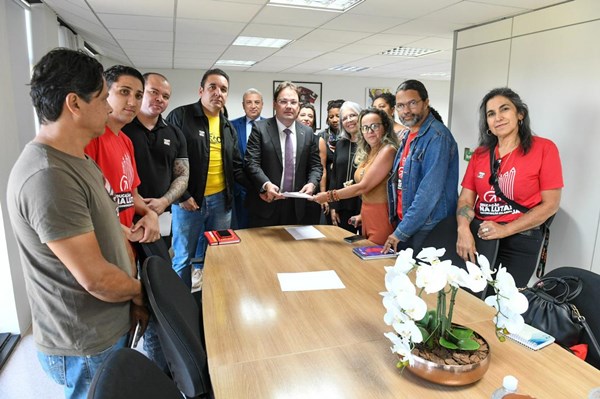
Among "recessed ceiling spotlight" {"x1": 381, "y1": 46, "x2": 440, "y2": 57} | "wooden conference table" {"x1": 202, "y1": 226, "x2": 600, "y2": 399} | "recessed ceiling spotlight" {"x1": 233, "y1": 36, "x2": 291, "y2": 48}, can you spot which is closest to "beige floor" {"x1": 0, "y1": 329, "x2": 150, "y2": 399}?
"wooden conference table" {"x1": 202, "y1": 226, "x2": 600, "y2": 399}

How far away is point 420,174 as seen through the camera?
2418 mm

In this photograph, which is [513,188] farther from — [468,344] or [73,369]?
[73,369]

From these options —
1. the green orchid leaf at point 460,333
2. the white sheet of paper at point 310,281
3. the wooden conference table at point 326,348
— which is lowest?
the wooden conference table at point 326,348

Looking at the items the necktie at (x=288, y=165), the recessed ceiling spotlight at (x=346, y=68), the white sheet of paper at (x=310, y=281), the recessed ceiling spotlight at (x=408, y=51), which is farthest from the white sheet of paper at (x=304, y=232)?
the recessed ceiling spotlight at (x=346, y=68)

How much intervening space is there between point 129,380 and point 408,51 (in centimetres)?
607

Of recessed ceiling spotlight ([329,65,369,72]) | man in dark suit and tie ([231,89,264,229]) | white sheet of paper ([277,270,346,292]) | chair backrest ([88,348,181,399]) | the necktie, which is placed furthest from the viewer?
recessed ceiling spotlight ([329,65,369,72])

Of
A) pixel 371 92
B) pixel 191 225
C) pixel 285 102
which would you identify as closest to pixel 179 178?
pixel 191 225

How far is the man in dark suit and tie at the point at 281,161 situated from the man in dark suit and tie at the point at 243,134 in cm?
30

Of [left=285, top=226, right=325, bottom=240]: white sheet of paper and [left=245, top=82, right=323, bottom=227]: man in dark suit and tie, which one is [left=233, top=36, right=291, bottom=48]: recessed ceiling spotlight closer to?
[left=245, top=82, right=323, bottom=227]: man in dark suit and tie

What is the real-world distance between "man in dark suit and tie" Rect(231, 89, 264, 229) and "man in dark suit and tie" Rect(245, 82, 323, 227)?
300 mm

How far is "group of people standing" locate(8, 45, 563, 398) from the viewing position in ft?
3.78

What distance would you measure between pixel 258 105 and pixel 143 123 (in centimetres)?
134

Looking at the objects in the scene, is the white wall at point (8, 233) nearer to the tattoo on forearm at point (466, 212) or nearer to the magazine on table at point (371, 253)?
the magazine on table at point (371, 253)

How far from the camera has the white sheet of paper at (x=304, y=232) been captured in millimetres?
2487
